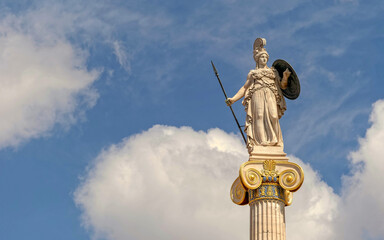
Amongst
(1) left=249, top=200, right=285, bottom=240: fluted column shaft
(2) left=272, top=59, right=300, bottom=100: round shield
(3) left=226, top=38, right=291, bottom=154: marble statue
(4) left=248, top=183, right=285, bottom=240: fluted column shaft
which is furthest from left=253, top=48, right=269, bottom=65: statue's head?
(1) left=249, top=200, right=285, bottom=240: fluted column shaft

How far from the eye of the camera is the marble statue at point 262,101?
33.0 metres

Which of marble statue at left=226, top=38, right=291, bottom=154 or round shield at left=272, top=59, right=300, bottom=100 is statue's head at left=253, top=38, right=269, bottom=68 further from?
round shield at left=272, top=59, right=300, bottom=100

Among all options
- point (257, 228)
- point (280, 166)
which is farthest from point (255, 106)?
point (257, 228)

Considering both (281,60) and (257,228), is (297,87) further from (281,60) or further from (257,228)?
(257,228)

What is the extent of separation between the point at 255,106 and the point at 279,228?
18.9ft

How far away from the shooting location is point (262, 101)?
110ft

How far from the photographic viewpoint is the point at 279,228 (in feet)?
101

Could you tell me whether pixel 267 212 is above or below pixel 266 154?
below

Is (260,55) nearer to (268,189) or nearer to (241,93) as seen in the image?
(241,93)

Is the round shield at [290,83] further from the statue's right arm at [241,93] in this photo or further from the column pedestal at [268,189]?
the column pedestal at [268,189]

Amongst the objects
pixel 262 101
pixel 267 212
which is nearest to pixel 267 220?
pixel 267 212

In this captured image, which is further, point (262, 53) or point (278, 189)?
point (262, 53)

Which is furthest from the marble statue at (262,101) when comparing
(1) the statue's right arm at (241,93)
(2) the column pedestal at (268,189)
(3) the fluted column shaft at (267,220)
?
(3) the fluted column shaft at (267,220)

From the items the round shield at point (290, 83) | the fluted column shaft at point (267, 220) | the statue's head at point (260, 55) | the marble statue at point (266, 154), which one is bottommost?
the fluted column shaft at point (267, 220)
